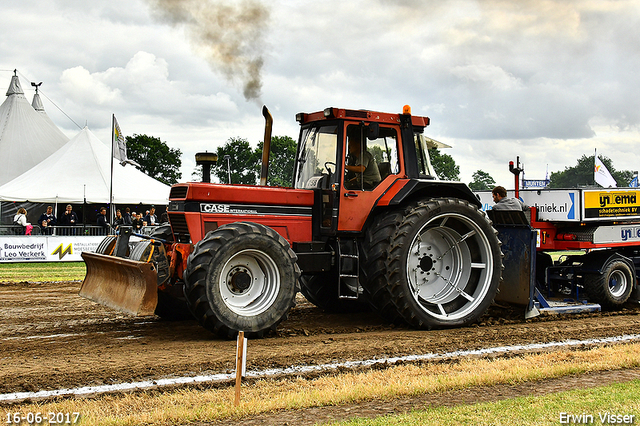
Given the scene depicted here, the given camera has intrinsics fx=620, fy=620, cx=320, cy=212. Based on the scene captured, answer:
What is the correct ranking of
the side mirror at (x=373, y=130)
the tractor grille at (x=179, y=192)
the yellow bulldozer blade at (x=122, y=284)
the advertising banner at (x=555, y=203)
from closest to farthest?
the yellow bulldozer blade at (x=122, y=284) < the tractor grille at (x=179, y=192) < the side mirror at (x=373, y=130) < the advertising banner at (x=555, y=203)

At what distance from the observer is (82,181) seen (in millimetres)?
25656

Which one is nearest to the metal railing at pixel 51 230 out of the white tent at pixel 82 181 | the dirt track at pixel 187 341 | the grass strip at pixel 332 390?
the white tent at pixel 82 181

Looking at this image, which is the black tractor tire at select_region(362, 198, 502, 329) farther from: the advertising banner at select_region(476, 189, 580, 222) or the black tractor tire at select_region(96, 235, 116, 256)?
the black tractor tire at select_region(96, 235, 116, 256)

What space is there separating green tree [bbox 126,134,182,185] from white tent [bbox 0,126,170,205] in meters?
32.8

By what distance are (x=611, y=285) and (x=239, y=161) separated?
46.8 m

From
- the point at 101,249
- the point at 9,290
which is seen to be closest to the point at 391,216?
the point at 101,249

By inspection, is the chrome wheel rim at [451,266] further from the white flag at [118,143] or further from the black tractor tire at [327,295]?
the white flag at [118,143]

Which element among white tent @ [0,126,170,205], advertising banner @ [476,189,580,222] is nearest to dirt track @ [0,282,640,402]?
advertising banner @ [476,189,580,222]

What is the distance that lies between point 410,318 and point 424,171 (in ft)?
6.39

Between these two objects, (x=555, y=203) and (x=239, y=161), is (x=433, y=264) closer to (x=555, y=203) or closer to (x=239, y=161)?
(x=555, y=203)

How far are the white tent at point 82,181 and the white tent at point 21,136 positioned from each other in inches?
231

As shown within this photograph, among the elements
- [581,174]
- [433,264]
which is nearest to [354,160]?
[433,264]

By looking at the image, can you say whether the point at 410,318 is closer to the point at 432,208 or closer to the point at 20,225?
the point at 432,208

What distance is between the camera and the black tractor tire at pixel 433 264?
724 centimetres
